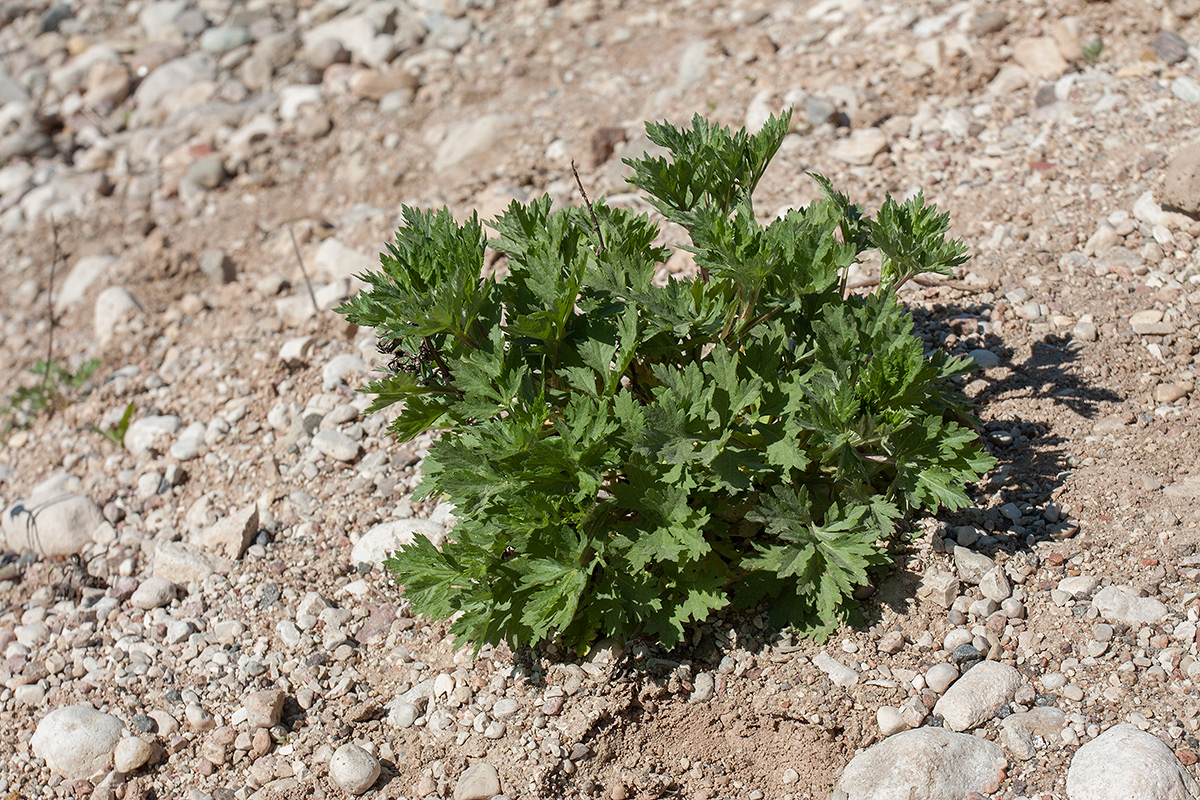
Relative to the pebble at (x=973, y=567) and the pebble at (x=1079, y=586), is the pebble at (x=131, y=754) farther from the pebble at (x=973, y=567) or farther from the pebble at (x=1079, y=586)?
the pebble at (x=1079, y=586)

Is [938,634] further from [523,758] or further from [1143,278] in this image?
[1143,278]

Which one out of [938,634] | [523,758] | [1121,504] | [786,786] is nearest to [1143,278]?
[1121,504]

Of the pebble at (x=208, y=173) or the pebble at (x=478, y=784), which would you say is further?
the pebble at (x=208, y=173)

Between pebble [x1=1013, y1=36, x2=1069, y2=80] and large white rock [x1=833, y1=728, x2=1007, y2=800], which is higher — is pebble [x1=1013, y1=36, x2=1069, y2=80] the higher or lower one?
the higher one

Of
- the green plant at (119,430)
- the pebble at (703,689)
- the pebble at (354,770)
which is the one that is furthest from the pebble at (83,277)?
the pebble at (703,689)

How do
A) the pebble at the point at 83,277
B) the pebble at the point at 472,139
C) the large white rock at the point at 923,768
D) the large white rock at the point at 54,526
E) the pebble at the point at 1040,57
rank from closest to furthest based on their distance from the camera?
the large white rock at the point at 923,768
the large white rock at the point at 54,526
the pebble at the point at 1040,57
the pebble at the point at 472,139
the pebble at the point at 83,277

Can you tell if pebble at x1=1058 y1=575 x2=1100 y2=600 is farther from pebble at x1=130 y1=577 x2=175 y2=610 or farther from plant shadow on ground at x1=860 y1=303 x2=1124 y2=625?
pebble at x1=130 y1=577 x2=175 y2=610

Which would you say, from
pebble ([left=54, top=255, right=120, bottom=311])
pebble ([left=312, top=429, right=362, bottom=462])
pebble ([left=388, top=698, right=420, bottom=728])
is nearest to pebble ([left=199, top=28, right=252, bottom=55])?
pebble ([left=54, top=255, right=120, bottom=311])
